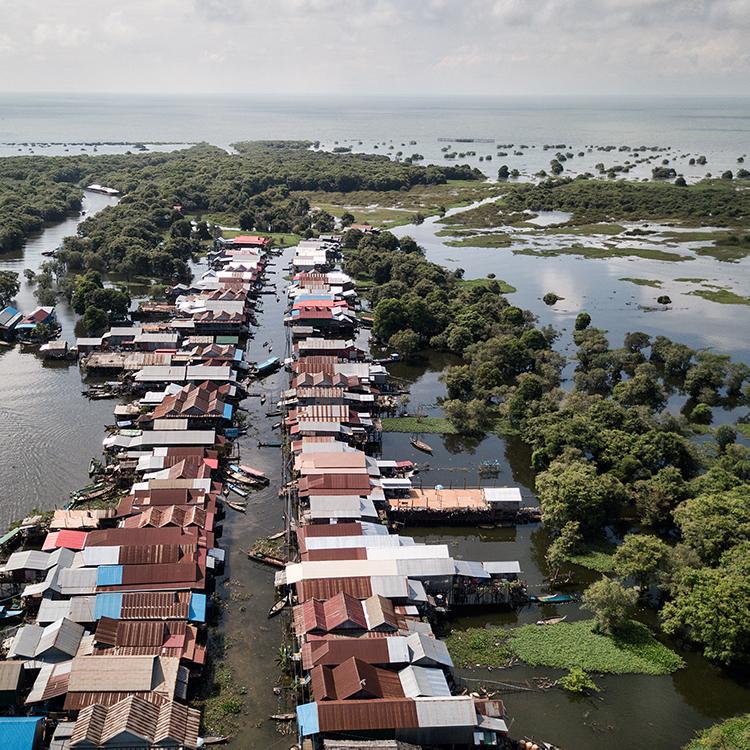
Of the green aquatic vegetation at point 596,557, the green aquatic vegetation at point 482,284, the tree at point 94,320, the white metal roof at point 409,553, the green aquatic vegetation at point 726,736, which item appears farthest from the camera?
the green aquatic vegetation at point 482,284

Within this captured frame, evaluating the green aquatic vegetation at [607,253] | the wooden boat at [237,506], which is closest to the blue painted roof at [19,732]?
the wooden boat at [237,506]

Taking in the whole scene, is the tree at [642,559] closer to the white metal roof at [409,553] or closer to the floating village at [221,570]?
the floating village at [221,570]

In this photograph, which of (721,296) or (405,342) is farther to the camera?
(721,296)

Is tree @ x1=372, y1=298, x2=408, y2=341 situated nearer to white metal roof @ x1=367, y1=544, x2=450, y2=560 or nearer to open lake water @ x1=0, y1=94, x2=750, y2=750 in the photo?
open lake water @ x1=0, y1=94, x2=750, y2=750

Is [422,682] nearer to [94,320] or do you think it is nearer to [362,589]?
[362,589]

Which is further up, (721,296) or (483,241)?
(483,241)

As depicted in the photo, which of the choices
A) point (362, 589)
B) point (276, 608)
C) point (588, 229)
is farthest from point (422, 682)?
point (588, 229)

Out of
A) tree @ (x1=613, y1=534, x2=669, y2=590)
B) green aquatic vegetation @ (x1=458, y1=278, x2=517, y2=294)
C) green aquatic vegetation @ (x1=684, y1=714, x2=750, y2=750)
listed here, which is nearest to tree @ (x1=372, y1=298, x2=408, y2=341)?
green aquatic vegetation @ (x1=458, y1=278, x2=517, y2=294)
